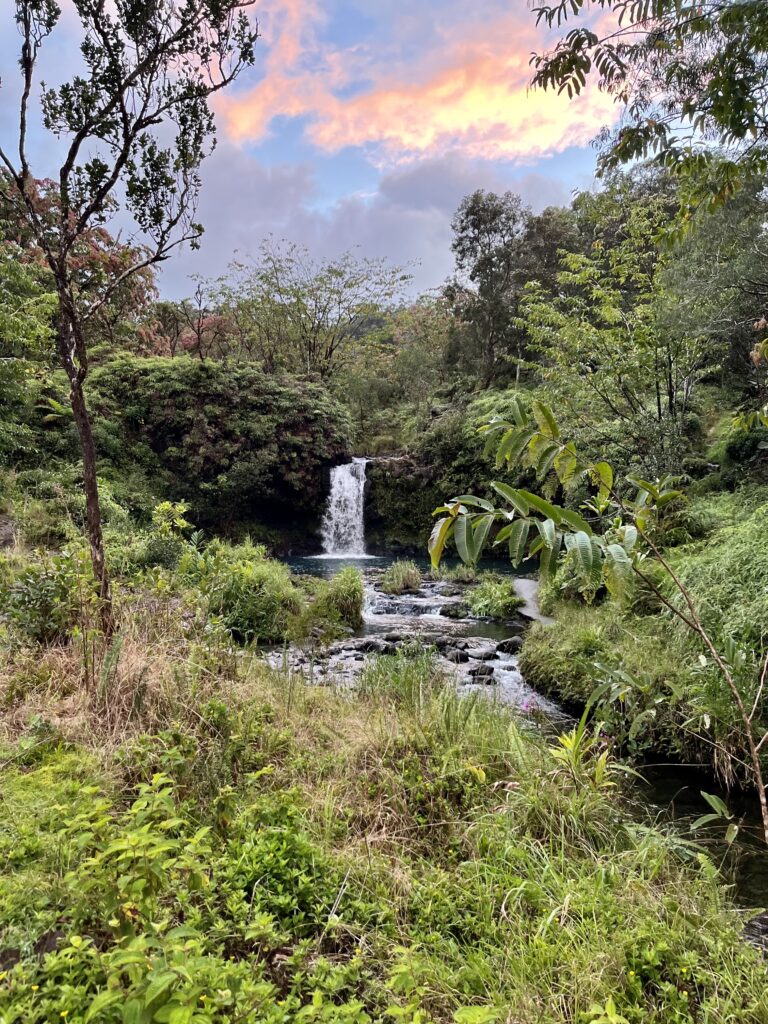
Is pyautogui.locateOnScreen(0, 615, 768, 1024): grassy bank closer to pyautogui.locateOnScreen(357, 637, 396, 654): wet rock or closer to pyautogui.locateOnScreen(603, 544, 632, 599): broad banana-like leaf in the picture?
pyautogui.locateOnScreen(603, 544, 632, 599): broad banana-like leaf

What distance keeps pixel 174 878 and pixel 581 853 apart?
1855 millimetres

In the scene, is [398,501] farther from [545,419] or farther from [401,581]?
[545,419]

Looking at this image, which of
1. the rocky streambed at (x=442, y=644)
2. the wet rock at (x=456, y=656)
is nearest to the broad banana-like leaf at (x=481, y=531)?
the rocky streambed at (x=442, y=644)

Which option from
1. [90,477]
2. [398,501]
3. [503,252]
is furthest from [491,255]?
[90,477]

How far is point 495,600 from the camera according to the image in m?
9.73

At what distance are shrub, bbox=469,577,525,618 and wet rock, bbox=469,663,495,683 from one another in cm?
280

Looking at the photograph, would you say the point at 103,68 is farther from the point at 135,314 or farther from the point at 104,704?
the point at 135,314

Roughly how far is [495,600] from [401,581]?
8.02 feet

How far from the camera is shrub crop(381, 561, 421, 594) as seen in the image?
11.4 m

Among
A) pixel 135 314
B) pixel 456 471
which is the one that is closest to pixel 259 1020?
pixel 456 471

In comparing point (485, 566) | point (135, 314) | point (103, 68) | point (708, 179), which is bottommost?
point (485, 566)

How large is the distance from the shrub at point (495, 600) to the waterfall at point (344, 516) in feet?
27.1

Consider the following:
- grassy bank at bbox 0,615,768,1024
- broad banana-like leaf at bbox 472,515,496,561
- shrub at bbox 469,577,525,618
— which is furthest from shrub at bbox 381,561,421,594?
broad banana-like leaf at bbox 472,515,496,561

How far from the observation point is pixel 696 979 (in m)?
1.75
